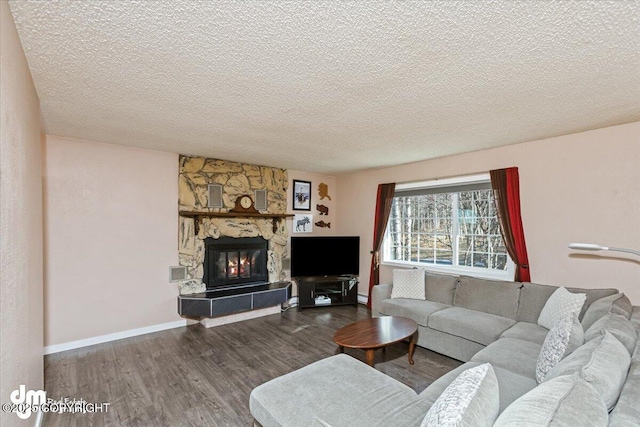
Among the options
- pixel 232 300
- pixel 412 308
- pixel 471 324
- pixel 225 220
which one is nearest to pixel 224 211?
pixel 225 220

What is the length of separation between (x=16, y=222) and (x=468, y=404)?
7.45 ft

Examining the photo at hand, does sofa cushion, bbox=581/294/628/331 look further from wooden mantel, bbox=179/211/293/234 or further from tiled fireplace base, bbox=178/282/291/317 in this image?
wooden mantel, bbox=179/211/293/234

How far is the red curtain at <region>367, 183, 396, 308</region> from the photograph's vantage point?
202 inches

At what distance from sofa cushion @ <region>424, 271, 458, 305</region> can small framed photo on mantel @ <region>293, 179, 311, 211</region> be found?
8.69ft

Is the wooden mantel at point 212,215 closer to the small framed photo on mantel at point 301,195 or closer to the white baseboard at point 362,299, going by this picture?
the small framed photo on mantel at point 301,195

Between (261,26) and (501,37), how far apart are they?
4.11 feet

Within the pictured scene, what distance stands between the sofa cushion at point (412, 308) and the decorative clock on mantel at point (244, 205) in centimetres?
256

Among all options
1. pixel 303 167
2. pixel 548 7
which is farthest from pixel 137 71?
pixel 303 167

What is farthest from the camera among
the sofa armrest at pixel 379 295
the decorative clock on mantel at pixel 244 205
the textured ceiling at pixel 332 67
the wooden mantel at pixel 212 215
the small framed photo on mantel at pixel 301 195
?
the small framed photo on mantel at pixel 301 195

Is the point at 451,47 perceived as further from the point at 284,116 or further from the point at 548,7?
the point at 284,116

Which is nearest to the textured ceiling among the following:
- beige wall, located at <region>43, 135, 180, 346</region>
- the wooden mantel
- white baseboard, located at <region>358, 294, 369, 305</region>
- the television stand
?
beige wall, located at <region>43, 135, 180, 346</region>

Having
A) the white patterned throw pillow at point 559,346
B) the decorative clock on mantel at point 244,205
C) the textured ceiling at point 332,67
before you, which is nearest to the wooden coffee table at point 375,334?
the white patterned throw pillow at point 559,346

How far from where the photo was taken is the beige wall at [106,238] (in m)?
3.41

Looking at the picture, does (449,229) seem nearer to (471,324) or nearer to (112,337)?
(471,324)
